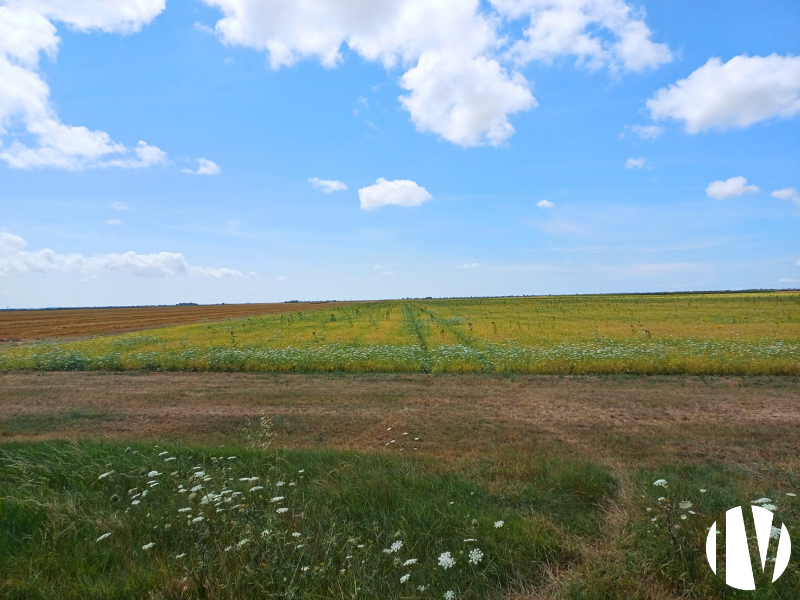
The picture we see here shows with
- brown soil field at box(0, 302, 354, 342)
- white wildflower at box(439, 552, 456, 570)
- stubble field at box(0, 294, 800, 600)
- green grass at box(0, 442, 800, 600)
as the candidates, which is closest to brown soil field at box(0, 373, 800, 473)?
stubble field at box(0, 294, 800, 600)

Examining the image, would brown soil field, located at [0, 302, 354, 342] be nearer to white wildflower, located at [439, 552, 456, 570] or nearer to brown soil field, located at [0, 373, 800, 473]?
brown soil field, located at [0, 373, 800, 473]

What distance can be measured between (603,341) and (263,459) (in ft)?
71.1

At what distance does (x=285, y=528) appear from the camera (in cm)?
467

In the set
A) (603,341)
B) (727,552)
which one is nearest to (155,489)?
(727,552)

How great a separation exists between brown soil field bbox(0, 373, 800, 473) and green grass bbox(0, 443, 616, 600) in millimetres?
1936

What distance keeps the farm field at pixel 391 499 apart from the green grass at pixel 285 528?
2 centimetres

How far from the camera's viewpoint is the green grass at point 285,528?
3.87 meters

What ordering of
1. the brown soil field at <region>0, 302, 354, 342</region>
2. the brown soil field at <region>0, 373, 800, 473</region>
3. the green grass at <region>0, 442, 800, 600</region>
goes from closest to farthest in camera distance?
the green grass at <region>0, 442, 800, 600</region>, the brown soil field at <region>0, 373, 800, 473</region>, the brown soil field at <region>0, 302, 354, 342</region>

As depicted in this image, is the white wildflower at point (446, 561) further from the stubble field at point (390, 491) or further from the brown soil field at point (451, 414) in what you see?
the brown soil field at point (451, 414)

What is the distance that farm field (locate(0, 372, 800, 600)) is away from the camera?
384 cm

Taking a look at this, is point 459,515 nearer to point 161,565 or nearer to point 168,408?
point 161,565

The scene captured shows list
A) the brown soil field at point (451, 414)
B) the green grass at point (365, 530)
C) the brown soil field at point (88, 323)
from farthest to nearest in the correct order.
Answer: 1. the brown soil field at point (88, 323)
2. the brown soil field at point (451, 414)
3. the green grass at point (365, 530)

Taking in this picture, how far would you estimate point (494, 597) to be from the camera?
371 cm

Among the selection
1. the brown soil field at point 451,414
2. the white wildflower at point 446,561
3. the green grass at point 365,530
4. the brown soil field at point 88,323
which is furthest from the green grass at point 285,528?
the brown soil field at point 88,323
